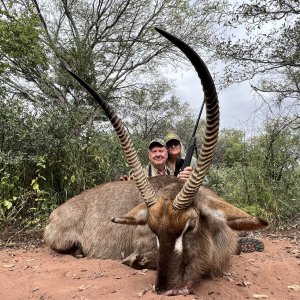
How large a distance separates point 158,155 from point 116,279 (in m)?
2.99

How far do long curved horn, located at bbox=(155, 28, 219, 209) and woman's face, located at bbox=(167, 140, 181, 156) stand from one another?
3790 mm

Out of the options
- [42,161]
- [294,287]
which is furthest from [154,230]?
[42,161]

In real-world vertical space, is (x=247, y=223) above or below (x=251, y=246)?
above

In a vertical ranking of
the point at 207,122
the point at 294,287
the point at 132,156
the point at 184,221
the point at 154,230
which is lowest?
the point at 294,287

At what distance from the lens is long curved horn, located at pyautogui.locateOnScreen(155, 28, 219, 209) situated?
270 cm

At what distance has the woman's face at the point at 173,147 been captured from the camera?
7281 mm

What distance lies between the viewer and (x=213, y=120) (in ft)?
10.2

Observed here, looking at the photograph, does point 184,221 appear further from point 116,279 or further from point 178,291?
point 116,279

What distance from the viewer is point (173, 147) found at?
7.29 meters

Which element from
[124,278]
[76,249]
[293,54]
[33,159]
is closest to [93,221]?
[76,249]

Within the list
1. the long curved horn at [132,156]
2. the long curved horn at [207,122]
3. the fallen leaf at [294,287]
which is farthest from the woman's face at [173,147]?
the long curved horn at [207,122]

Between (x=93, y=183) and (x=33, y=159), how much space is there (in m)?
1.29

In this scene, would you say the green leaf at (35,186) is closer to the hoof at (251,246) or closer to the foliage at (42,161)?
the foliage at (42,161)

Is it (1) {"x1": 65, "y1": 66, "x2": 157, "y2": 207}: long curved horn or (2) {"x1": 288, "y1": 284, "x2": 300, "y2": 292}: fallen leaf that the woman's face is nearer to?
(1) {"x1": 65, "y1": 66, "x2": 157, "y2": 207}: long curved horn
